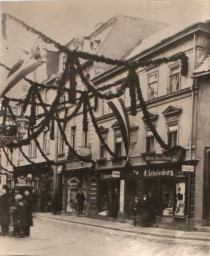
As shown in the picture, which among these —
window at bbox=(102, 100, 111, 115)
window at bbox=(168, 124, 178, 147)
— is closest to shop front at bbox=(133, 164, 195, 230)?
window at bbox=(168, 124, 178, 147)

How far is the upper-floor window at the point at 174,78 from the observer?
31.6 ft

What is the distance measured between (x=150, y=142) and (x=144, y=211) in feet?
4.15

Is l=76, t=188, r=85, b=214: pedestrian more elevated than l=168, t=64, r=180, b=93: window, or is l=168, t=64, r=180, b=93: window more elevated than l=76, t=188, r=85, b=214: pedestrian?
l=168, t=64, r=180, b=93: window

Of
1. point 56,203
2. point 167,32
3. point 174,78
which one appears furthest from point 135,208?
point 167,32

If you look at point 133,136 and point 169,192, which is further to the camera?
point 169,192

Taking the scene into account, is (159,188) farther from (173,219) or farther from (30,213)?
(30,213)

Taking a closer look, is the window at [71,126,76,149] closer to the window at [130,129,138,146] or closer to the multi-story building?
the multi-story building

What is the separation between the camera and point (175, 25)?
29.8ft

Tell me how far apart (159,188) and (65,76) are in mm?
3052

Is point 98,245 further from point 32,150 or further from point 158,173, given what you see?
point 32,150

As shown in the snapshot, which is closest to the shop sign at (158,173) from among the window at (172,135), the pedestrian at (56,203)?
the window at (172,135)

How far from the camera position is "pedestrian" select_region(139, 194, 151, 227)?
972cm

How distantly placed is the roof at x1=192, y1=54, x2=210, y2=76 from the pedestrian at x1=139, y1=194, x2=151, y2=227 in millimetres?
2434

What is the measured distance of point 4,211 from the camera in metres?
9.48
